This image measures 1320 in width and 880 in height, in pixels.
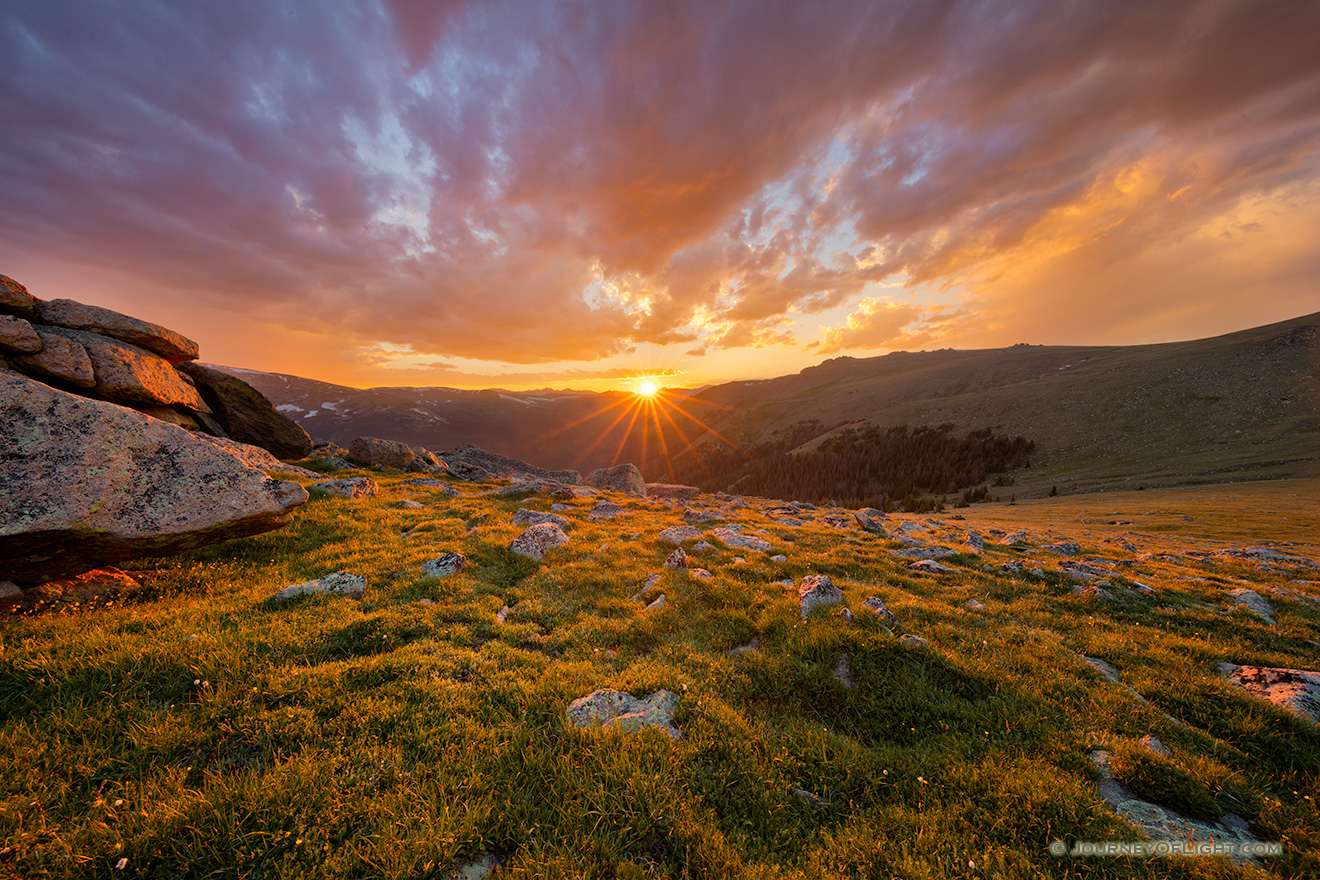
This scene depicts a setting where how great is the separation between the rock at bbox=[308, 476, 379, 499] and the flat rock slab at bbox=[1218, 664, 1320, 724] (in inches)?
948

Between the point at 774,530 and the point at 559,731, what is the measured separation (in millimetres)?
13990

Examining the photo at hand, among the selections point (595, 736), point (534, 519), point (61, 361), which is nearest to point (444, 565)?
point (534, 519)

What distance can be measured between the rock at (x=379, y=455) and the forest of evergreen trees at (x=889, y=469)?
52.2 m

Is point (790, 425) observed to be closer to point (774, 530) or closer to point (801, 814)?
point (774, 530)

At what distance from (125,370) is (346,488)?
714 centimetres

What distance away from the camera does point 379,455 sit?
2898 cm

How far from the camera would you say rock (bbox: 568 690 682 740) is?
576 centimetres

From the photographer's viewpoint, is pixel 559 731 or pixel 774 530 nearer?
pixel 559 731

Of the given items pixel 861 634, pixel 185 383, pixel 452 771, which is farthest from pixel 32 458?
pixel 861 634

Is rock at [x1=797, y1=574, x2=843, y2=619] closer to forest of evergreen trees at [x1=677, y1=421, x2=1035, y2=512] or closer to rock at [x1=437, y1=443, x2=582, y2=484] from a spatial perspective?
rock at [x1=437, y1=443, x2=582, y2=484]

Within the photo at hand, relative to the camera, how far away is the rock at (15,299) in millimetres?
12656

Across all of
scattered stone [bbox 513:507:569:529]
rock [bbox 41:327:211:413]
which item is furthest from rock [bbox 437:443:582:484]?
rock [bbox 41:327:211:413]

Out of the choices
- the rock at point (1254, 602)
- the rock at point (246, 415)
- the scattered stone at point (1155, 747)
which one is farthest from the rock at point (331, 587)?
the rock at point (1254, 602)

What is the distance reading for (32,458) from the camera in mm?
7586
